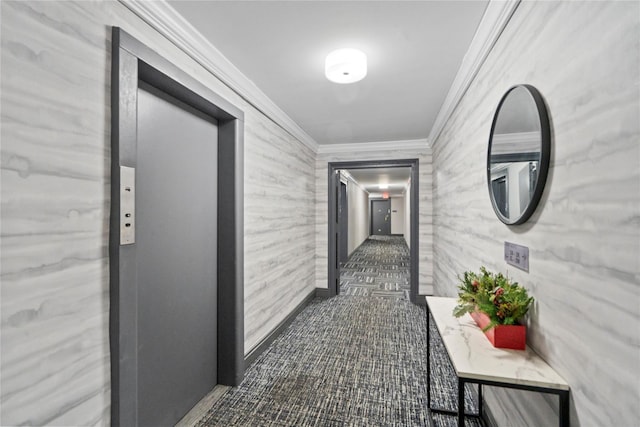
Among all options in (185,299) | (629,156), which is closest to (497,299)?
(629,156)

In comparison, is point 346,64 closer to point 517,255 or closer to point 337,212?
point 517,255

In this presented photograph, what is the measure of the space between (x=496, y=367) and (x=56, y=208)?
64.1 inches

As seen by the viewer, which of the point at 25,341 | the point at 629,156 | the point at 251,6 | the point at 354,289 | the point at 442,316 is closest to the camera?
the point at 629,156

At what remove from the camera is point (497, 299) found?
123 cm

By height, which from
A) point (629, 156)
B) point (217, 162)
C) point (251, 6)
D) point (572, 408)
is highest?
point (251, 6)

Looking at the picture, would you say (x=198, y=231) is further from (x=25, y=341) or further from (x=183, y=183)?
(x=25, y=341)

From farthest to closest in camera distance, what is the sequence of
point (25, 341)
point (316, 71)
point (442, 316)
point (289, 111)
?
1. point (289, 111)
2. point (316, 71)
3. point (442, 316)
4. point (25, 341)

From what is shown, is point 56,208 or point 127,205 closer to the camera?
point 56,208

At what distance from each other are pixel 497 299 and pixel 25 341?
67.0 inches

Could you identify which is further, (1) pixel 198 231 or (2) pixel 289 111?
(2) pixel 289 111

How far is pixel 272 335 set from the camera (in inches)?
111

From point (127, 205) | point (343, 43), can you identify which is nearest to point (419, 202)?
point (343, 43)

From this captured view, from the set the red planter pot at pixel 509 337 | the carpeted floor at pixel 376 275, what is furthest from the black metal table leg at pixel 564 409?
the carpeted floor at pixel 376 275

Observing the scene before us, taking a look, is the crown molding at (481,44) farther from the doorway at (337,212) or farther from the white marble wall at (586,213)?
the doorway at (337,212)
